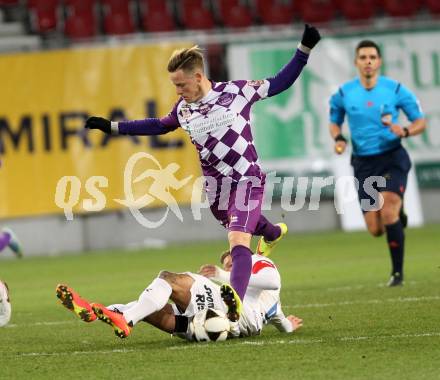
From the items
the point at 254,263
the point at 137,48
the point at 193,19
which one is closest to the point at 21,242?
the point at 137,48

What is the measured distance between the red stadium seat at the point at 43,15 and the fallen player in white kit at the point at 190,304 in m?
12.0

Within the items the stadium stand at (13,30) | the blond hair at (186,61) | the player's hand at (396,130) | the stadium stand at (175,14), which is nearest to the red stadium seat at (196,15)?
the stadium stand at (175,14)

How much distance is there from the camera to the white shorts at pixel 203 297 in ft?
23.6

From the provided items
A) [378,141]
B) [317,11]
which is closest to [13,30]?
[317,11]

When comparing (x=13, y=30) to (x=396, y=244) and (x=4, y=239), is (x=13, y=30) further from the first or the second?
(x=396, y=244)

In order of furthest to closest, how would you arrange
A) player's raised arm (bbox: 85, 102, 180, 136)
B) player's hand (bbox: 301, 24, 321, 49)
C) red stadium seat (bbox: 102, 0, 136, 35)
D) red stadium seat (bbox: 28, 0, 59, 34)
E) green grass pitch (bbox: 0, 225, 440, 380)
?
→ red stadium seat (bbox: 102, 0, 136, 35) < red stadium seat (bbox: 28, 0, 59, 34) < player's raised arm (bbox: 85, 102, 180, 136) < player's hand (bbox: 301, 24, 321, 49) < green grass pitch (bbox: 0, 225, 440, 380)

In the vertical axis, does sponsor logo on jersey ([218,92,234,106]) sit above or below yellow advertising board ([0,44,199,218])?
above

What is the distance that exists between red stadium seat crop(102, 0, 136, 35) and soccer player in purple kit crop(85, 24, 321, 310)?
11.6 m

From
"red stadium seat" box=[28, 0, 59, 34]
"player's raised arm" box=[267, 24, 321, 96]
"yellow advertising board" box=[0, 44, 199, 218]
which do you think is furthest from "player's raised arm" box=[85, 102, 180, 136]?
"red stadium seat" box=[28, 0, 59, 34]

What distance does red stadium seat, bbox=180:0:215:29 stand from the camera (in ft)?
65.3

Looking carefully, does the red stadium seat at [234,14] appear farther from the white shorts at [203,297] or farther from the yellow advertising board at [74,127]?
the white shorts at [203,297]

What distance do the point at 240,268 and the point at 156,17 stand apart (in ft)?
42.5

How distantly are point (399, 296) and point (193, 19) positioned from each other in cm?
1095

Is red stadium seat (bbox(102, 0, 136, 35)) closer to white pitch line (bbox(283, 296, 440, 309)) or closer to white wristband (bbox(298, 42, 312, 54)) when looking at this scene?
white pitch line (bbox(283, 296, 440, 309))
